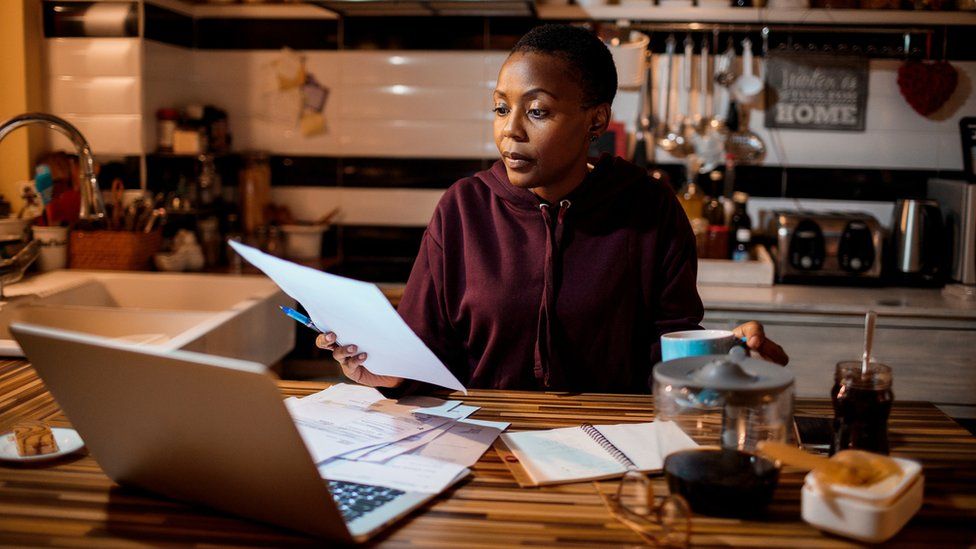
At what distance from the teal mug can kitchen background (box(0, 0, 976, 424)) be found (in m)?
1.78

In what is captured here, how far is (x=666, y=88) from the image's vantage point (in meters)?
3.43

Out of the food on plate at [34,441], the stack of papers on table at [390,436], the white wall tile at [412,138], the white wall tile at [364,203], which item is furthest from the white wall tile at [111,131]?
the food on plate at [34,441]

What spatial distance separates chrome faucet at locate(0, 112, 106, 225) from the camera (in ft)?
6.29

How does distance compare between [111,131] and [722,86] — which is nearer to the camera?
[111,131]

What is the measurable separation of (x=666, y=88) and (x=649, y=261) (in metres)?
1.85

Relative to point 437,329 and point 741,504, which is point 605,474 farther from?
point 437,329

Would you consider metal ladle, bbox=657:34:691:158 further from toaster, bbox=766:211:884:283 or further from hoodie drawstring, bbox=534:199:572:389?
hoodie drawstring, bbox=534:199:572:389

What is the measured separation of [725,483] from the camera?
1023 millimetres

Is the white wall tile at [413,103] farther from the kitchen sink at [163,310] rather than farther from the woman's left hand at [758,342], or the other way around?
the woman's left hand at [758,342]

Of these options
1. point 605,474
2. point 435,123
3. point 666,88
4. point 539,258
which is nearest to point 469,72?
point 435,123

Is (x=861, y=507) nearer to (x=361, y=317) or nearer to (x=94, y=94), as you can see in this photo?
(x=361, y=317)

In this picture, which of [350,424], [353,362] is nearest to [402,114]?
[353,362]

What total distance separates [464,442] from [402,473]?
0.48 ft

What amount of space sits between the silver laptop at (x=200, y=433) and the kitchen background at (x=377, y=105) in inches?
86.0
